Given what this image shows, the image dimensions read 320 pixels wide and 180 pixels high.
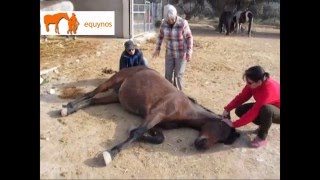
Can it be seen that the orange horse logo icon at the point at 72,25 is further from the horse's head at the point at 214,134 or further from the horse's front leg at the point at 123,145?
the horse's head at the point at 214,134

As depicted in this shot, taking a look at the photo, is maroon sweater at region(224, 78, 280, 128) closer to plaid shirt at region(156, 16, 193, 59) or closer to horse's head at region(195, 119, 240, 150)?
horse's head at region(195, 119, 240, 150)

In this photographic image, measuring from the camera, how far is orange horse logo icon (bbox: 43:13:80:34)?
10.0 metres

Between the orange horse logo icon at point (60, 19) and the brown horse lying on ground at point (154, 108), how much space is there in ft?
17.8

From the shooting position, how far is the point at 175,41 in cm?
561

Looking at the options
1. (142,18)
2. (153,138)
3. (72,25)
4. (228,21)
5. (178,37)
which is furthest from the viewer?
(228,21)

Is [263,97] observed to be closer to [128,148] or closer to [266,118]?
[266,118]

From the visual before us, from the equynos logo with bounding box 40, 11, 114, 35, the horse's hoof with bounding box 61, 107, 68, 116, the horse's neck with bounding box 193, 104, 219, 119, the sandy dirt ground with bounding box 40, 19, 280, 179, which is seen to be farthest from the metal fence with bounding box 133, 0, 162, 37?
the horse's neck with bounding box 193, 104, 219, 119

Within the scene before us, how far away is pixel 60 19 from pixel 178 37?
18.7 ft

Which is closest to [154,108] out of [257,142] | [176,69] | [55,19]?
[257,142]

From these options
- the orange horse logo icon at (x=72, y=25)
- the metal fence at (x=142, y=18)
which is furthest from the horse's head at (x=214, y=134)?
the metal fence at (x=142, y=18)

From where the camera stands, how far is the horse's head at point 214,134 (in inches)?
158
